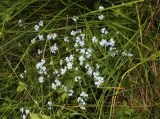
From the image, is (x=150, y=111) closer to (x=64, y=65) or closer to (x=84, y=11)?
(x=64, y=65)

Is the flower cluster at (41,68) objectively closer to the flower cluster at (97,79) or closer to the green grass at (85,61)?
the green grass at (85,61)

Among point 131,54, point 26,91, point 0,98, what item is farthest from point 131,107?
point 0,98

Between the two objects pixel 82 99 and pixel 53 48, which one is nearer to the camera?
pixel 82 99

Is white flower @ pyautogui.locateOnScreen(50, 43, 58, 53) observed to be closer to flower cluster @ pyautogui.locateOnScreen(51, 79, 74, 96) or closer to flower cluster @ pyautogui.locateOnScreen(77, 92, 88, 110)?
flower cluster @ pyautogui.locateOnScreen(51, 79, 74, 96)

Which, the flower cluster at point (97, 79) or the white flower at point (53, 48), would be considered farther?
the white flower at point (53, 48)

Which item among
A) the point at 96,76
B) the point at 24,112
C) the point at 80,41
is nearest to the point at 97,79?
the point at 96,76

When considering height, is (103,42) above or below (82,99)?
above

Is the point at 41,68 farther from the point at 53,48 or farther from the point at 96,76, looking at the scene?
the point at 96,76

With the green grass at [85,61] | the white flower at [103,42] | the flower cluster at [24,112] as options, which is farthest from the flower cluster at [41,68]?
the white flower at [103,42]

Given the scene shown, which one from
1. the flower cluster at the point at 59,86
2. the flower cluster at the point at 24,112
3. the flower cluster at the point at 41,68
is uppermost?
the flower cluster at the point at 41,68
